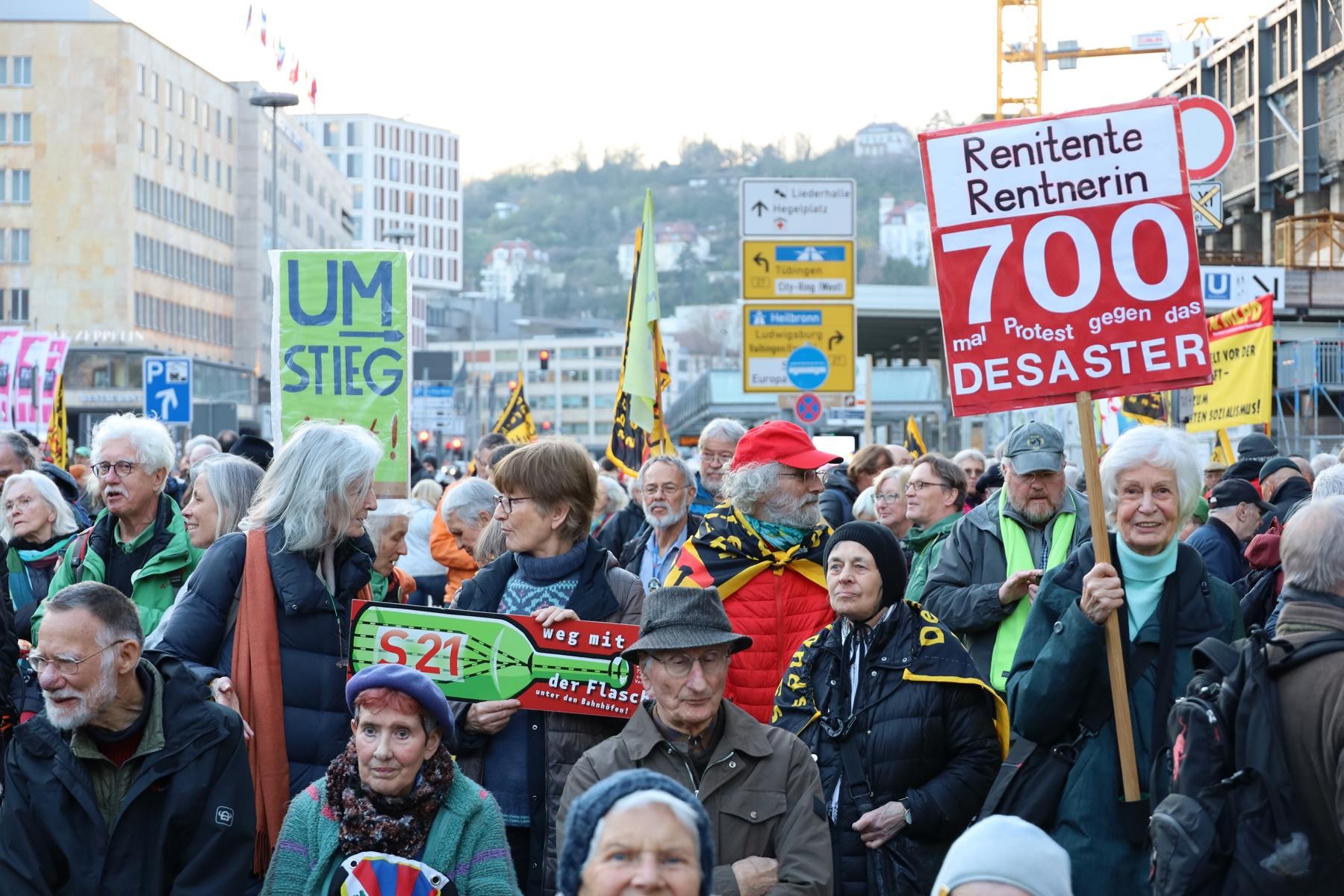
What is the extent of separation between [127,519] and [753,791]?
132 inches

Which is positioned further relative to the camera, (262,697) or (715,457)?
(715,457)

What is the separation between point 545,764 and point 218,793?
1.22m

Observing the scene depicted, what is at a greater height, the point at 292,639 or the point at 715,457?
the point at 715,457

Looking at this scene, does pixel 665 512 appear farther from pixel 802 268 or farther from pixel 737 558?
pixel 802 268

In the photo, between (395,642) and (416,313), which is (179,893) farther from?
(416,313)

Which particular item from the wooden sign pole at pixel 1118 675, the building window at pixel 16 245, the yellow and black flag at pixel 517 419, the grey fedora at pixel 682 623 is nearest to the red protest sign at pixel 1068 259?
the wooden sign pole at pixel 1118 675

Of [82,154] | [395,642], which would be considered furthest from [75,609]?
[82,154]

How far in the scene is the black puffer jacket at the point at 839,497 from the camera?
11.3 m

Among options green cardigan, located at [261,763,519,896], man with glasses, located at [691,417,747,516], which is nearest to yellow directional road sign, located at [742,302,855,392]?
man with glasses, located at [691,417,747,516]

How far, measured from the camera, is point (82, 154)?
270 feet

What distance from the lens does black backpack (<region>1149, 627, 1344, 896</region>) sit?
14.7 feet

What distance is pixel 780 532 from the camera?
21.5ft

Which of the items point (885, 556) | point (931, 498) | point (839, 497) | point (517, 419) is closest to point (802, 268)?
point (839, 497)

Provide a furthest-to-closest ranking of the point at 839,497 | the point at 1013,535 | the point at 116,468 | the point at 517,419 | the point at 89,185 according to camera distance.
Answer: the point at 89,185 < the point at 517,419 < the point at 839,497 < the point at 1013,535 < the point at 116,468
